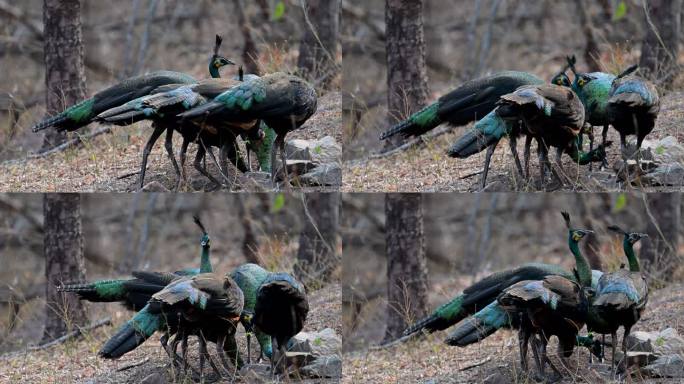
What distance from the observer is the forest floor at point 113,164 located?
11.4m

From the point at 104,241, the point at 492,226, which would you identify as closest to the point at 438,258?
the point at 492,226

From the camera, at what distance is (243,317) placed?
35.6 feet

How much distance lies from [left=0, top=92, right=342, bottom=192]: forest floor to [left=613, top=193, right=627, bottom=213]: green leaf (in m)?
4.44

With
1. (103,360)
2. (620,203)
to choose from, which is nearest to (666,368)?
(103,360)

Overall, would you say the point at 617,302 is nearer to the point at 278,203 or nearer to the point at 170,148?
the point at 170,148

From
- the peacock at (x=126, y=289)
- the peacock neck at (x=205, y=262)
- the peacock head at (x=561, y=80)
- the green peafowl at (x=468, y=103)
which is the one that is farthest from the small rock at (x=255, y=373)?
the peacock head at (x=561, y=80)

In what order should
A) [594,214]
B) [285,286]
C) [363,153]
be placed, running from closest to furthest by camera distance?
1. [285,286]
2. [363,153]
3. [594,214]

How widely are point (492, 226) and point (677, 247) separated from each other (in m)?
5.08

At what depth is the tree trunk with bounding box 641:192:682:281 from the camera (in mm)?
13531

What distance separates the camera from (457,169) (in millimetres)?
11844

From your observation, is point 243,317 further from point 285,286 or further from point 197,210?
point 197,210

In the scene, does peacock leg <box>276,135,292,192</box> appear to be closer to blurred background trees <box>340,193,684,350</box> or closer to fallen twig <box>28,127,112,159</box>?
blurred background trees <box>340,193,684,350</box>

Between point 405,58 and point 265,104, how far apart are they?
2.45 metres

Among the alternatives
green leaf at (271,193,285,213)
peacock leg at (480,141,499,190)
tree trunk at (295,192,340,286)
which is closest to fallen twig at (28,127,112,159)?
green leaf at (271,193,285,213)
